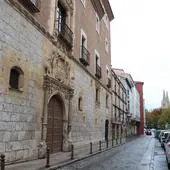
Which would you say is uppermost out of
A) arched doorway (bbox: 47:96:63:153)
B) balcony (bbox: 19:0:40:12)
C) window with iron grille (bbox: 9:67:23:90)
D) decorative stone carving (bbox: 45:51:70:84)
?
balcony (bbox: 19:0:40:12)

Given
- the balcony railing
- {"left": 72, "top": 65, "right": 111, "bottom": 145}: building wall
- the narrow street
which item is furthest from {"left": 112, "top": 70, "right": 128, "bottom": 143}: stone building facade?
the balcony railing

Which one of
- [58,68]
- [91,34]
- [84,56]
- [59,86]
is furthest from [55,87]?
[91,34]

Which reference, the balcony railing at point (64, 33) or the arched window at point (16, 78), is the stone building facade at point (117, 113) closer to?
the balcony railing at point (64, 33)

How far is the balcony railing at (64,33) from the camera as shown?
15733 millimetres

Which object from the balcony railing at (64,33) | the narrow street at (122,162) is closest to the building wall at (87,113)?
the balcony railing at (64,33)

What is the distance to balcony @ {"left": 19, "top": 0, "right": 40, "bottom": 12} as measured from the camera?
11.7 m

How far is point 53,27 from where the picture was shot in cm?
1501

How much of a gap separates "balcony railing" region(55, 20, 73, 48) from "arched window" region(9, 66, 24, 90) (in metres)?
4.72

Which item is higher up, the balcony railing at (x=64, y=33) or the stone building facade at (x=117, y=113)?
the balcony railing at (x=64, y=33)

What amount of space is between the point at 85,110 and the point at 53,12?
27.4 ft

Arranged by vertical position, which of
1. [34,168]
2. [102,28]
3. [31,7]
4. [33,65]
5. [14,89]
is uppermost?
[102,28]

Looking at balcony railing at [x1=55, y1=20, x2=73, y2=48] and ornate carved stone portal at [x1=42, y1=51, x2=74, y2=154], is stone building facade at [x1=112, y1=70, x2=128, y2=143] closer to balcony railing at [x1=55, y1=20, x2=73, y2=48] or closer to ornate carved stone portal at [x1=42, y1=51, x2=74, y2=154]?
ornate carved stone portal at [x1=42, y1=51, x2=74, y2=154]

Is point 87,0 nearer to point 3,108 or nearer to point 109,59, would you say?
point 109,59

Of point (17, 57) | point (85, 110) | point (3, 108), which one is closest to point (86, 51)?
point (85, 110)
